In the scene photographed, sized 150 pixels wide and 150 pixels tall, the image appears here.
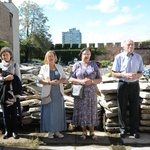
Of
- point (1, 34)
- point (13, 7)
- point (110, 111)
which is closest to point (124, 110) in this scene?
point (110, 111)

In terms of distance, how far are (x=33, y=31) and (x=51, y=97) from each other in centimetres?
4428

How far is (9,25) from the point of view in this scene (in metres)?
36.3

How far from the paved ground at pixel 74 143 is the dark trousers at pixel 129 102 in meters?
0.25

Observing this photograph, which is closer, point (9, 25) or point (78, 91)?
point (78, 91)

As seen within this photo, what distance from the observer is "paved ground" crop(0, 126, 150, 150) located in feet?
15.8

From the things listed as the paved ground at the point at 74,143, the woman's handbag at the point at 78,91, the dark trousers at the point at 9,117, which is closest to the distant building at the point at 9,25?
the dark trousers at the point at 9,117

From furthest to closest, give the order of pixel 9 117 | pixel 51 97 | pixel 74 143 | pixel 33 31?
1. pixel 33 31
2. pixel 9 117
3. pixel 51 97
4. pixel 74 143

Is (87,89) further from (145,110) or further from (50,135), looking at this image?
(145,110)

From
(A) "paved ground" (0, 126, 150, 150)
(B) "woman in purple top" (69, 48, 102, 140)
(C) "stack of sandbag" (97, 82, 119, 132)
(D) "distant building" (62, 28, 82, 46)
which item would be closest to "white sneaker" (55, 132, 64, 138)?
(A) "paved ground" (0, 126, 150, 150)

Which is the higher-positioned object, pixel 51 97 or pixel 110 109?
pixel 51 97

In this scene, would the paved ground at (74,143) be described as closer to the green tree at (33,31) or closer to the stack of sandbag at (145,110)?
the stack of sandbag at (145,110)

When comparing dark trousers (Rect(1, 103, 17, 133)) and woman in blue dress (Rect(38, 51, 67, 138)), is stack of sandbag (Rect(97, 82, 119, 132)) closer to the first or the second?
woman in blue dress (Rect(38, 51, 67, 138))

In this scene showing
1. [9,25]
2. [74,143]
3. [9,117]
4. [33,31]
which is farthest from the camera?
[33,31]

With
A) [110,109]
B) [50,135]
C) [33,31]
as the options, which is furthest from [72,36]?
[50,135]
